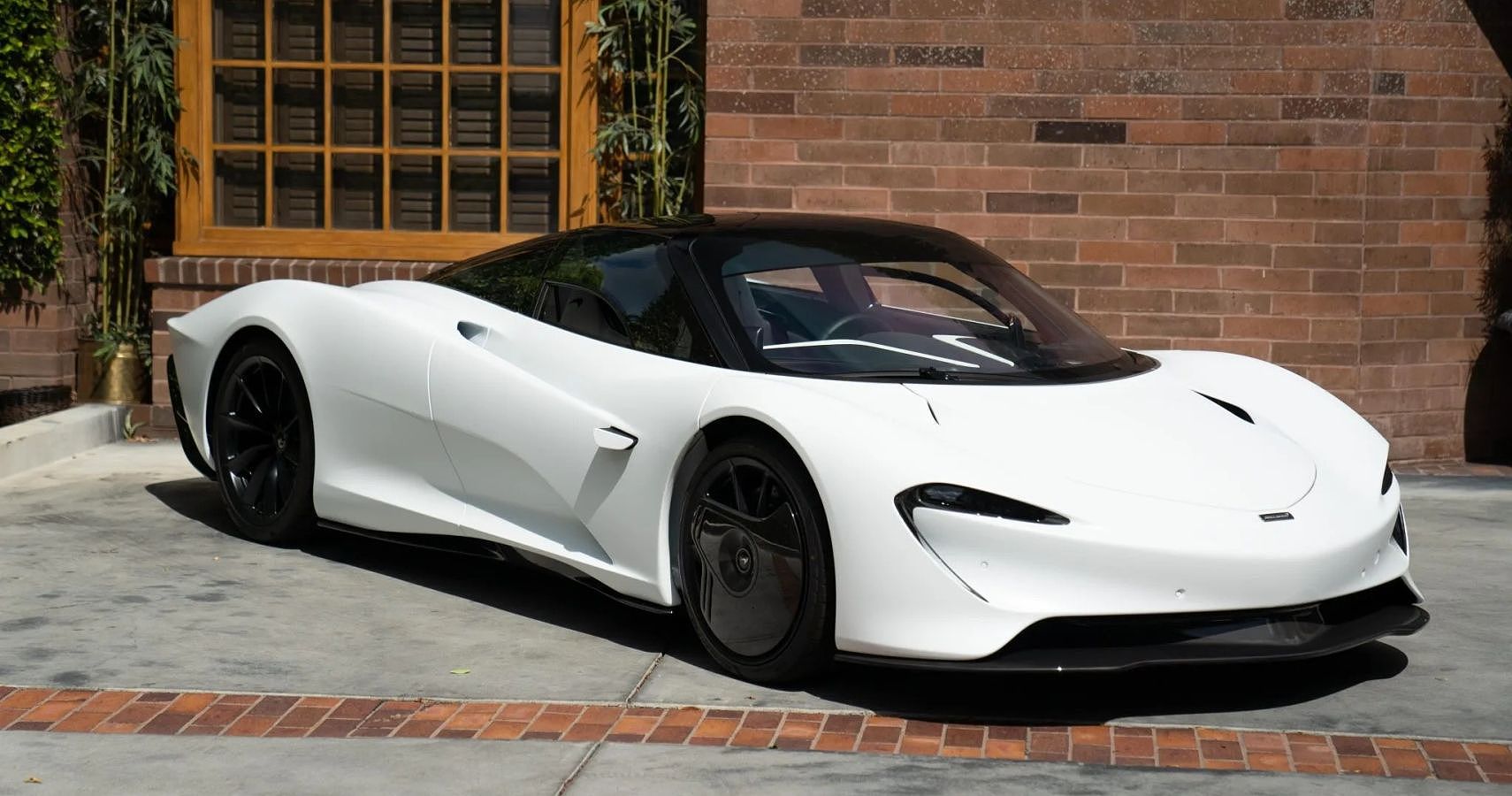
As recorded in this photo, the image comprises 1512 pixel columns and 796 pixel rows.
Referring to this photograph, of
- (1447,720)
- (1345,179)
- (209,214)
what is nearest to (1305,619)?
(1447,720)

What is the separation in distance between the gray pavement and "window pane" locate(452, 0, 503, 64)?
20.2 ft

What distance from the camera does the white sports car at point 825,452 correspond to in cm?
468

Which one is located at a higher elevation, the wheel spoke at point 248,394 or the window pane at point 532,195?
the window pane at point 532,195

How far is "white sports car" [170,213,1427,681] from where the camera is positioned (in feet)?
15.4

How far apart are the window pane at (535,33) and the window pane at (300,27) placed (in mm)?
1034

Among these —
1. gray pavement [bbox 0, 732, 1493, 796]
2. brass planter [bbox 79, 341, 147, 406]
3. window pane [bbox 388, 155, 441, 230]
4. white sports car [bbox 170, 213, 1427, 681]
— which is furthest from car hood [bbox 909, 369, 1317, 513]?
brass planter [bbox 79, 341, 147, 406]

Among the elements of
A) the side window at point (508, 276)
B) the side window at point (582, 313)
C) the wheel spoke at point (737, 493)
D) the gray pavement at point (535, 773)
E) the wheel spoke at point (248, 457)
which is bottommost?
the gray pavement at point (535, 773)

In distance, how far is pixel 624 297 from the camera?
586 centimetres

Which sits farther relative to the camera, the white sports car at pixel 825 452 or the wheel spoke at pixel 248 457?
the wheel spoke at pixel 248 457

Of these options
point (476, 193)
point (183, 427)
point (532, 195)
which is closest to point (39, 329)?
point (476, 193)

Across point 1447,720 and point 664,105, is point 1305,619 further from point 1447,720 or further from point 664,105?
point 664,105

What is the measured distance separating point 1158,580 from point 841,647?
0.81m

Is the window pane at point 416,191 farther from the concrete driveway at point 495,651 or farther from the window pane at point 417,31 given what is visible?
the concrete driveway at point 495,651

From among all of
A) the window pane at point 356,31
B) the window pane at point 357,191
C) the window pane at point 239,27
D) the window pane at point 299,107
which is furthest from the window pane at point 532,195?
the window pane at point 239,27
